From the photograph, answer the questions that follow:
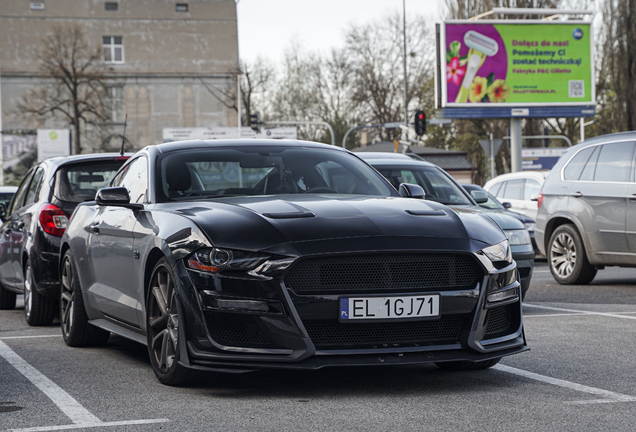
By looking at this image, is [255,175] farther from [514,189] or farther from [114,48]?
[114,48]

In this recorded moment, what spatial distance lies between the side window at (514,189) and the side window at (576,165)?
19.5 feet

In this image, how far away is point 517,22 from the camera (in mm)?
35344

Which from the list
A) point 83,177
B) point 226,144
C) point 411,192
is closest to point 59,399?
point 226,144

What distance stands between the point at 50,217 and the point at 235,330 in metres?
4.55

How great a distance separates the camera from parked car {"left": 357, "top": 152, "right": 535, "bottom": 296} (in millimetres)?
10102

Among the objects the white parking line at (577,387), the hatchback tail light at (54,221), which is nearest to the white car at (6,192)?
the hatchback tail light at (54,221)

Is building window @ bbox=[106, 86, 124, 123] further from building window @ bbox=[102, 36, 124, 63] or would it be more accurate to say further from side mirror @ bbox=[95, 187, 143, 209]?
side mirror @ bbox=[95, 187, 143, 209]

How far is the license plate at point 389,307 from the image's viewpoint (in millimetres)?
5203

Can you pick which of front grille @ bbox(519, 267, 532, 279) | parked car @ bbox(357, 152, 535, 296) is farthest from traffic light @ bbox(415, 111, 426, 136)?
front grille @ bbox(519, 267, 532, 279)

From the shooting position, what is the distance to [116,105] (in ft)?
214

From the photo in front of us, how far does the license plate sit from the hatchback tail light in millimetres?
4772

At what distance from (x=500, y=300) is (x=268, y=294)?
1339mm

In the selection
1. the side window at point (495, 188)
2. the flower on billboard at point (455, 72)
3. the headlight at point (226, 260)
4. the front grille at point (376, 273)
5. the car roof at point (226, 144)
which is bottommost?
the side window at point (495, 188)

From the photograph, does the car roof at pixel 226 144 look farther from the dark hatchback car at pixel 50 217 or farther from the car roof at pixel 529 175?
the car roof at pixel 529 175
